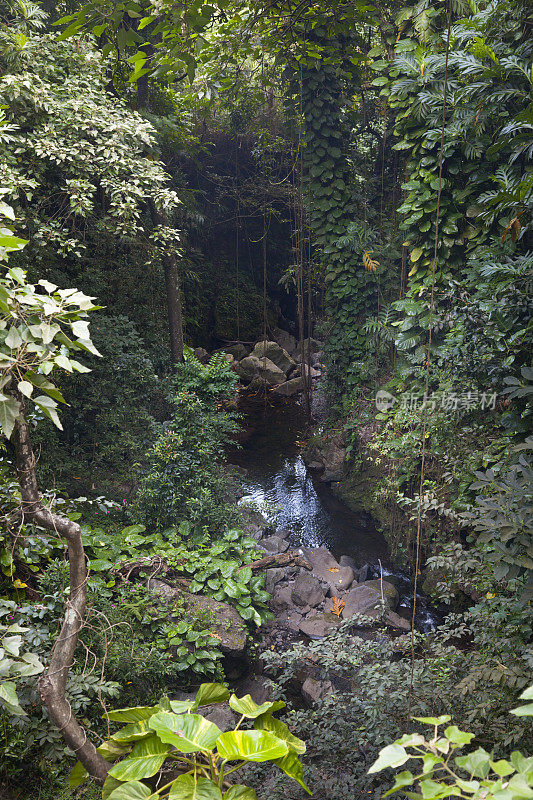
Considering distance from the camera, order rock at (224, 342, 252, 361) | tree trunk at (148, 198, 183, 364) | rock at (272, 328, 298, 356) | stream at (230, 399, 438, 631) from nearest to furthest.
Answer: stream at (230, 399, 438, 631) < tree trunk at (148, 198, 183, 364) < rock at (224, 342, 252, 361) < rock at (272, 328, 298, 356)

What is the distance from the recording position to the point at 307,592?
12.3 ft

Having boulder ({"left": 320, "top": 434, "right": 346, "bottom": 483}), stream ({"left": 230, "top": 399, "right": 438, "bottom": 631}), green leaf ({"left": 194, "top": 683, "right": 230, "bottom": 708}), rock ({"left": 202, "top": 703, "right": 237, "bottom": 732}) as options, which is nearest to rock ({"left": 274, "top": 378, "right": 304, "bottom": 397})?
stream ({"left": 230, "top": 399, "right": 438, "bottom": 631})

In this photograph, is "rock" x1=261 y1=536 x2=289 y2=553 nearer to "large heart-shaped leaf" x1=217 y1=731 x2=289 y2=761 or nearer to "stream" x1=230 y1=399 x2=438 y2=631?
"stream" x1=230 y1=399 x2=438 y2=631

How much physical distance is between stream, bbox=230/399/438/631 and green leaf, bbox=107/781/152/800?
2.36m

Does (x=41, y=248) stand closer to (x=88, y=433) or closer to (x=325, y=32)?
(x=88, y=433)

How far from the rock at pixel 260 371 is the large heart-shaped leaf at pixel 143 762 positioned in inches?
270

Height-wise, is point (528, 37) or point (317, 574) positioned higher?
point (528, 37)

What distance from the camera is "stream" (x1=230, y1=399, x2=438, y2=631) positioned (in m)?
4.17

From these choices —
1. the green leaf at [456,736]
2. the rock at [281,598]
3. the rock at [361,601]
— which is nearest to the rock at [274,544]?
the rock at [281,598]

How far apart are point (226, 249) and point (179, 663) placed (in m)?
8.02

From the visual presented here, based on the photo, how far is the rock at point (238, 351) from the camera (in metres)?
8.90

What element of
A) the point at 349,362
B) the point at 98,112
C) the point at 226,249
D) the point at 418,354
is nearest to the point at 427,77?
the point at 418,354

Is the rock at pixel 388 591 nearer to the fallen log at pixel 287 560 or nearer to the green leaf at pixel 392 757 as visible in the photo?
the fallen log at pixel 287 560

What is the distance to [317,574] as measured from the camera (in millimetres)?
4031
